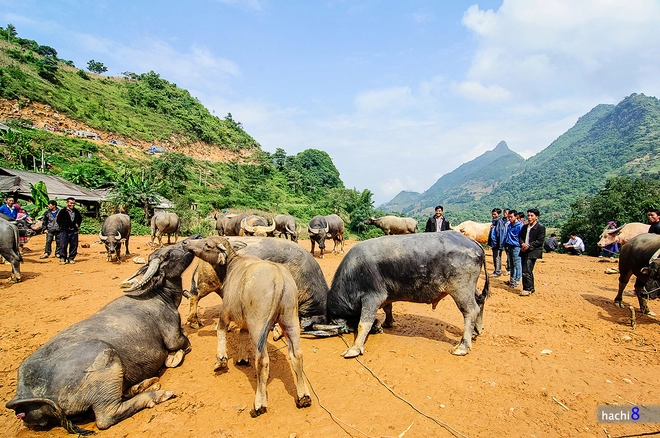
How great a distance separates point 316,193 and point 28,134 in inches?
1810

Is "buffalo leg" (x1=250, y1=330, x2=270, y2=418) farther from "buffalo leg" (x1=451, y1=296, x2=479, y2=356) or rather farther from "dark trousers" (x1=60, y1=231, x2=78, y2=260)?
"dark trousers" (x1=60, y1=231, x2=78, y2=260)

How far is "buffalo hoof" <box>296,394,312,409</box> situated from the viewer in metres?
3.72

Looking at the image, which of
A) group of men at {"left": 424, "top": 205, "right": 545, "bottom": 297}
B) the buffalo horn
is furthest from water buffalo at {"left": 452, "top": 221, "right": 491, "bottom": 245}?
the buffalo horn

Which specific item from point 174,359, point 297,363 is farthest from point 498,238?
point 174,359

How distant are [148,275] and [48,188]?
24.7 meters

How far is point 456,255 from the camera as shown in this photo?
5.28 metres

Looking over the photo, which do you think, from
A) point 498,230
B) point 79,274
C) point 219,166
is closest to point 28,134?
point 219,166

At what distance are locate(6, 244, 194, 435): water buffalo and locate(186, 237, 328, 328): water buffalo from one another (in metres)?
0.94

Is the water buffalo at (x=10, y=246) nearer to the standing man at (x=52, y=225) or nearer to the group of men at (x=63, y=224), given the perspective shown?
the group of men at (x=63, y=224)

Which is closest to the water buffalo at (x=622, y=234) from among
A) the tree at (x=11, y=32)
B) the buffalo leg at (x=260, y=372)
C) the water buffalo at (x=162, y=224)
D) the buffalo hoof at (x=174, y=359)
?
the buffalo leg at (x=260, y=372)

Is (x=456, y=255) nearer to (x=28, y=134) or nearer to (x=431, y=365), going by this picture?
(x=431, y=365)

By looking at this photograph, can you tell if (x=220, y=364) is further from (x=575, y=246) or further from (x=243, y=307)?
(x=575, y=246)

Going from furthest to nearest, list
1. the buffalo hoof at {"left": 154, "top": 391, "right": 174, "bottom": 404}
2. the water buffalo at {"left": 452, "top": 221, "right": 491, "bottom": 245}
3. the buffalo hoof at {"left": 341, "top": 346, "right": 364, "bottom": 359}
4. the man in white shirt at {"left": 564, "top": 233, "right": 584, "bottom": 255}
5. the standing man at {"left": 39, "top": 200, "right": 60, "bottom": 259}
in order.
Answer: the water buffalo at {"left": 452, "top": 221, "right": 491, "bottom": 245}, the man in white shirt at {"left": 564, "top": 233, "right": 584, "bottom": 255}, the standing man at {"left": 39, "top": 200, "right": 60, "bottom": 259}, the buffalo hoof at {"left": 341, "top": 346, "right": 364, "bottom": 359}, the buffalo hoof at {"left": 154, "top": 391, "right": 174, "bottom": 404}

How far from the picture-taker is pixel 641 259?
6875 mm
